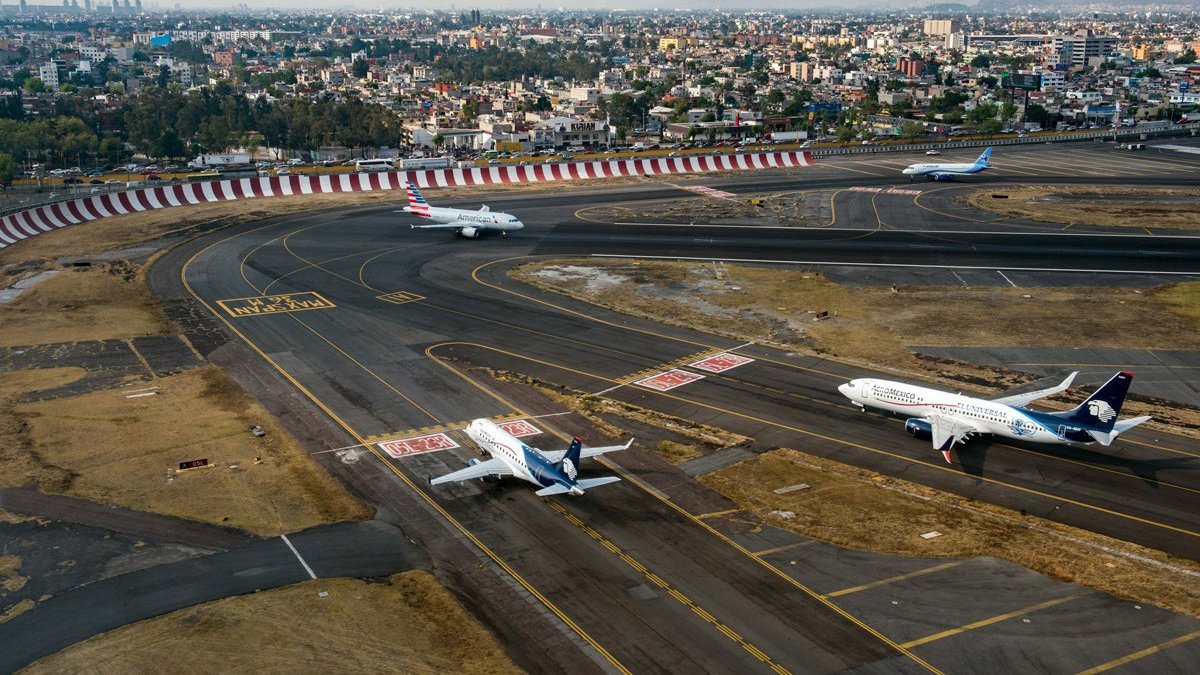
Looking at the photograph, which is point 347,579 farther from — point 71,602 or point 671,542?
point 671,542

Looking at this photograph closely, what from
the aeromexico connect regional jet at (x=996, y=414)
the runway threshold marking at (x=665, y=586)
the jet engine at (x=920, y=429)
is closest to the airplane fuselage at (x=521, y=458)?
the runway threshold marking at (x=665, y=586)

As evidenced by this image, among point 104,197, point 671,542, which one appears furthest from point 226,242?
point 671,542

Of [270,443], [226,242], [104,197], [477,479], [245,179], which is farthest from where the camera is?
[245,179]

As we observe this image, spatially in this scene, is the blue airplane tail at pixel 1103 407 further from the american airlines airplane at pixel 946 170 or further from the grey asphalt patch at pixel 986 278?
the american airlines airplane at pixel 946 170

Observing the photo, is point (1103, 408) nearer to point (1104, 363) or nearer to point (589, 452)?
point (1104, 363)

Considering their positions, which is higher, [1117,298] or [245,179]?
[245,179]

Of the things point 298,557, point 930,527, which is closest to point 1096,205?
point 930,527
